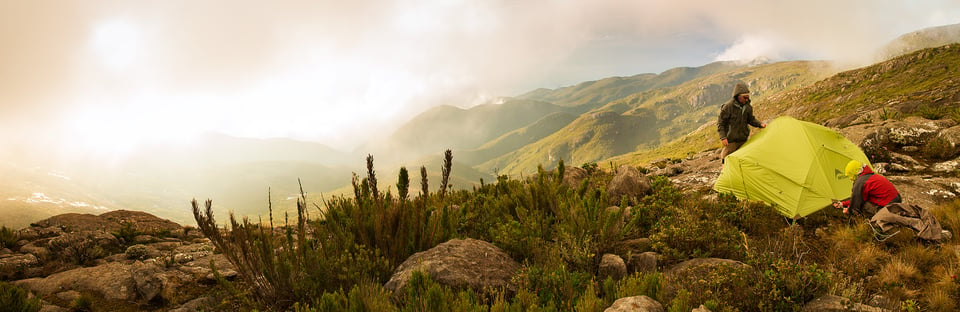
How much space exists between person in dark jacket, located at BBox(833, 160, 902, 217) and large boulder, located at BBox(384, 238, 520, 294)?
283 inches

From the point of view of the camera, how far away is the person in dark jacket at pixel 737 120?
969 centimetres

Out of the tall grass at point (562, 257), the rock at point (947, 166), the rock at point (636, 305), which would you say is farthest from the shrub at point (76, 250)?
the rock at point (947, 166)

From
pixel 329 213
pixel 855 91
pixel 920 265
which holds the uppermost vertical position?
pixel 855 91

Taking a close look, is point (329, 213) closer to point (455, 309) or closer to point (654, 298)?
point (455, 309)

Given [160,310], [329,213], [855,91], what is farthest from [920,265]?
[855,91]

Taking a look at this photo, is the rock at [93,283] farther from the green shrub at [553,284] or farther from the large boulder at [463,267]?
the green shrub at [553,284]

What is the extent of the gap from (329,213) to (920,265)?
Answer: 8248mm

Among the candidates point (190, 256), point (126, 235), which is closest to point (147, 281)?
point (190, 256)

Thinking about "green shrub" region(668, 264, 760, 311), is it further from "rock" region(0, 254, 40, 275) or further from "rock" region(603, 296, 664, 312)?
"rock" region(0, 254, 40, 275)

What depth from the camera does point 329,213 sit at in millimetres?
4836

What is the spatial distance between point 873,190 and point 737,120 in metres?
3.61

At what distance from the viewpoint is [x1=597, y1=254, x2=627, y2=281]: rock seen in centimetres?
413

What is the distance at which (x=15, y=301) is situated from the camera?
3.75 meters

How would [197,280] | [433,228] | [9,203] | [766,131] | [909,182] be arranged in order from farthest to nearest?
1. [9,203]
2. [766,131]
3. [909,182]
4. [197,280]
5. [433,228]
